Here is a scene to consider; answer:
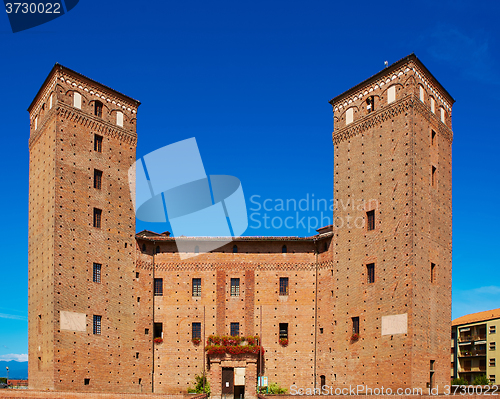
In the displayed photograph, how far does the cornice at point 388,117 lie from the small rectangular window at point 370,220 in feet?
17.6

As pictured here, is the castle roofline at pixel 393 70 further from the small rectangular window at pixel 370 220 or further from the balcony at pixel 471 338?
the balcony at pixel 471 338

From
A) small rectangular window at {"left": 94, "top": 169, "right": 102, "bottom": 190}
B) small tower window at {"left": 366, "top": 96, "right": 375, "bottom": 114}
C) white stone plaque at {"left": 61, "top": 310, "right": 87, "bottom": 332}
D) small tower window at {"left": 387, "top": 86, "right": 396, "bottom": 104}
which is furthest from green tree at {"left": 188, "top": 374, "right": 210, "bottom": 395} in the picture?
small tower window at {"left": 387, "top": 86, "right": 396, "bottom": 104}

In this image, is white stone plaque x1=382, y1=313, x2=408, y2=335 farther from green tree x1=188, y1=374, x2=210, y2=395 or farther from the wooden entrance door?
green tree x1=188, y1=374, x2=210, y2=395

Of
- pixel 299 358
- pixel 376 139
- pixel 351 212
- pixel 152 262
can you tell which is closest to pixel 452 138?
pixel 376 139

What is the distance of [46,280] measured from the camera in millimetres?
31922

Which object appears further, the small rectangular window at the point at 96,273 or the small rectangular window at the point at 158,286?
the small rectangular window at the point at 158,286

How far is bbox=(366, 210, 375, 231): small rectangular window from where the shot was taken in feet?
109

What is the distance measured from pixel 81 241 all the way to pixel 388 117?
2011cm

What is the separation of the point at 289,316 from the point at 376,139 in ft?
42.3

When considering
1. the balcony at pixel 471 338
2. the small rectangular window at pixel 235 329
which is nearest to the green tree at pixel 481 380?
the balcony at pixel 471 338

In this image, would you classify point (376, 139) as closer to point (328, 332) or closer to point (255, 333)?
point (328, 332)

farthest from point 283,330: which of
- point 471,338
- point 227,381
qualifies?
point 471,338

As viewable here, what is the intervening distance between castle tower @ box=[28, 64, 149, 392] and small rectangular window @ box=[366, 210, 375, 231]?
1520cm

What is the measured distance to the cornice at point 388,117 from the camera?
32656 mm
